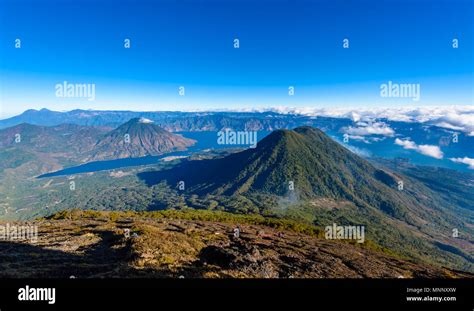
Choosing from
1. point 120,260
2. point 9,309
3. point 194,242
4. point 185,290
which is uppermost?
point 185,290

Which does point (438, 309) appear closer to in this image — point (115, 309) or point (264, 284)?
Result: point (264, 284)

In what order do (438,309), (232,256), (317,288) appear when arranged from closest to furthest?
1. (317,288)
2. (438,309)
3. (232,256)

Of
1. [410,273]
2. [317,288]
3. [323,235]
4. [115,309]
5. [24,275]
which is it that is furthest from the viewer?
[323,235]

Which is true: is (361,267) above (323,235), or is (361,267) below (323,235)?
above

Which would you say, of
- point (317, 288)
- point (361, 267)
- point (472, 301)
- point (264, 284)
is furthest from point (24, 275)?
point (361, 267)

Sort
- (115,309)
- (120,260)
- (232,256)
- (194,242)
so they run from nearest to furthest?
(115,309)
(120,260)
(232,256)
(194,242)

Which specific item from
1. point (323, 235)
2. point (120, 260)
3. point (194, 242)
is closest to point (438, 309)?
point (120, 260)

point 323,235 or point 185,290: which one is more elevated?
point 185,290

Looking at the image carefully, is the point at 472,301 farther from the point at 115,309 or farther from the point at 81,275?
the point at 81,275

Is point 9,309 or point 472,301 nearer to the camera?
point 9,309
